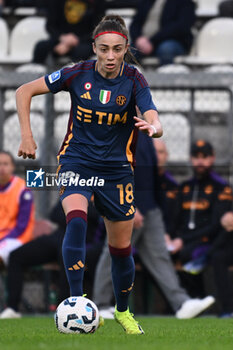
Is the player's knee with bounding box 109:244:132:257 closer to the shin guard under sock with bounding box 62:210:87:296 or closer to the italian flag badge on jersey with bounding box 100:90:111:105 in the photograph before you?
the shin guard under sock with bounding box 62:210:87:296

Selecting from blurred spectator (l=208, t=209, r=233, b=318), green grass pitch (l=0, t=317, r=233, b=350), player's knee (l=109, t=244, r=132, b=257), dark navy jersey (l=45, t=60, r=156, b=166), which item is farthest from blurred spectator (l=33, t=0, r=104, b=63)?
player's knee (l=109, t=244, r=132, b=257)

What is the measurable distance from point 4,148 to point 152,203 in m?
2.30

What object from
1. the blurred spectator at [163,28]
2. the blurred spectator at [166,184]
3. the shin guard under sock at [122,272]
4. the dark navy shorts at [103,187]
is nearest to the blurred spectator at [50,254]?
the blurred spectator at [166,184]

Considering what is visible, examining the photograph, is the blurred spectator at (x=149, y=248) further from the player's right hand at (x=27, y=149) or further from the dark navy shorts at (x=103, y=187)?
the player's right hand at (x=27, y=149)

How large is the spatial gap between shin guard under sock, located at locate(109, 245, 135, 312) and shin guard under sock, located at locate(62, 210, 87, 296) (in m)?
0.40

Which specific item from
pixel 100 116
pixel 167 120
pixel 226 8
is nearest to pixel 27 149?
pixel 100 116

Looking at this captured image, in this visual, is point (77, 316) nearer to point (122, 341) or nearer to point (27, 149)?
point (122, 341)

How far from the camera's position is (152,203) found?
8586mm

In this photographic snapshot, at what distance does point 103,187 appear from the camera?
530 centimetres

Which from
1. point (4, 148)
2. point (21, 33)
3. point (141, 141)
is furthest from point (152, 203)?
point (21, 33)

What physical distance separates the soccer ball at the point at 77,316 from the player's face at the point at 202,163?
4.23 m

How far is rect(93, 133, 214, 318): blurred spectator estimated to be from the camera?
8.40 m

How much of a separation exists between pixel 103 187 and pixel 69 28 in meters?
6.47

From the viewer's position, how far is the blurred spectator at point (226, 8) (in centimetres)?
1205
